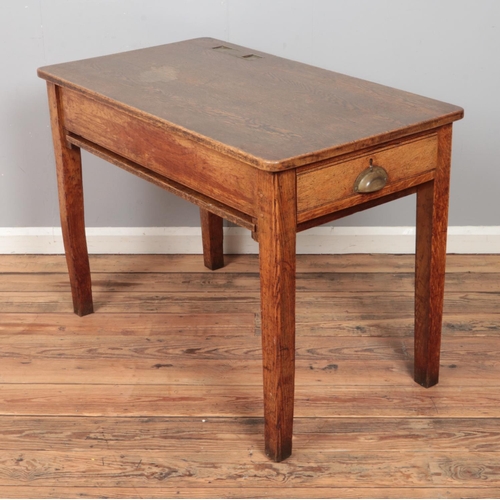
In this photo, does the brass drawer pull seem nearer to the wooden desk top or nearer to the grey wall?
the wooden desk top

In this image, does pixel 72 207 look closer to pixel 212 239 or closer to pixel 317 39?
pixel 212 239

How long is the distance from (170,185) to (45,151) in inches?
45.4

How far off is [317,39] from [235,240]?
31.1 inches

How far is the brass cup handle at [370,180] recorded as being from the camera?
75.7 inches

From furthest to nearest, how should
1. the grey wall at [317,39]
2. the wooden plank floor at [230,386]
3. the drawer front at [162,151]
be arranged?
the grey wall at [317,39] < the wooden plank floor at [230,386] < the drawer front at [162,151]

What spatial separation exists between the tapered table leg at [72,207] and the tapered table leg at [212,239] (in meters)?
0.47

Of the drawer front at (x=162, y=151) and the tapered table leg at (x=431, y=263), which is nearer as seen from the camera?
the drawer front at (x=162, y=151)

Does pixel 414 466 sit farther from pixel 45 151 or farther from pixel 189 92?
pixel 45 151

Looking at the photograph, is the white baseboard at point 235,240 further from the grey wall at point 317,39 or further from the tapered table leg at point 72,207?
the tapered table leg at point 72,207

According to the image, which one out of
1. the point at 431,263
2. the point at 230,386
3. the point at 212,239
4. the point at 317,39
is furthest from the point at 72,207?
the point at 431,263

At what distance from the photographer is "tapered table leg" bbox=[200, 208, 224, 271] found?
305 cm

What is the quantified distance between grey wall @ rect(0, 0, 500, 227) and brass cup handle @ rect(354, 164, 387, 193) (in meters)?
1.10

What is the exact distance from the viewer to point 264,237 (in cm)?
184

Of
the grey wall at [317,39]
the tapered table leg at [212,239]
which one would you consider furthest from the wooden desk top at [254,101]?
the tapered table leg at [212,239]
